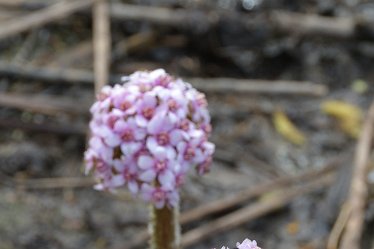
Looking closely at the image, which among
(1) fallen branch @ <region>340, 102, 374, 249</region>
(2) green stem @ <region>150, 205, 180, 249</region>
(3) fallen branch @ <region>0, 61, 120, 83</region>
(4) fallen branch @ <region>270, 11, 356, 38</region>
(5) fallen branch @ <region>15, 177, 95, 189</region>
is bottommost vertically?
(2) green stem @ <region>150, 205, 180, 249</region>

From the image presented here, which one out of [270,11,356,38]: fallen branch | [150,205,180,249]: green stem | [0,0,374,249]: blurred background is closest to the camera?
[150,205,180,249]: green stem

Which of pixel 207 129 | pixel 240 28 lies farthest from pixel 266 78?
pixel 207 129

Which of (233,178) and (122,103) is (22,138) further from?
(122,103)

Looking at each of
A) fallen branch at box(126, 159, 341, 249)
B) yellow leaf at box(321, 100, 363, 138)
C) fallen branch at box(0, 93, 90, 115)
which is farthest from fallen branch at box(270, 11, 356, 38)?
fallen branch at box(0, 93, 90, 115)

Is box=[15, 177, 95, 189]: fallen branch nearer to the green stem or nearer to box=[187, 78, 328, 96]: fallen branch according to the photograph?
box=[187, 78, 328, 96]: fallen branch

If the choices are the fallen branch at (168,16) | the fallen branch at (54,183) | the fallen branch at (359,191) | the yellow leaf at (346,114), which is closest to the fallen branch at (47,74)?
the fallen branch at (168,16)

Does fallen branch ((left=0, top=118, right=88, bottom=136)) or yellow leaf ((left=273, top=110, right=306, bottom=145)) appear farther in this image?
yellow leaf ((left=273, top=110, right=306, bottom=145))

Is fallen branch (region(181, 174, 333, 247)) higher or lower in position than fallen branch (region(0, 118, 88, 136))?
lower
